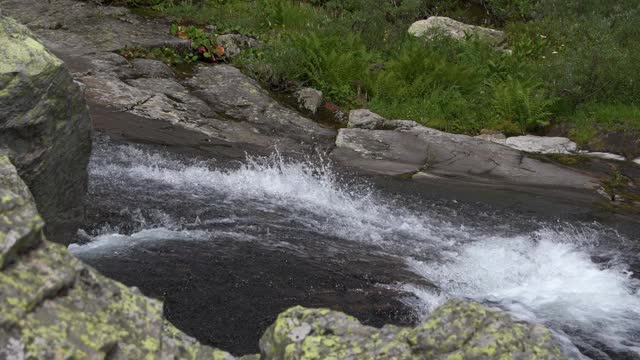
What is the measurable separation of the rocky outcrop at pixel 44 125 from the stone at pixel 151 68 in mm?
8517

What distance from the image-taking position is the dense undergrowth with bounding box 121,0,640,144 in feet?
51.3

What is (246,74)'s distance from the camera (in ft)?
53.1

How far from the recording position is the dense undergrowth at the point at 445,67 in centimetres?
1563

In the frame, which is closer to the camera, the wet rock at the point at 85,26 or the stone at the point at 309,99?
the stone at the point at 309,99

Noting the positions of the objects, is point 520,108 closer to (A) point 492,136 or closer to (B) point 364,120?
(A) point 492,136

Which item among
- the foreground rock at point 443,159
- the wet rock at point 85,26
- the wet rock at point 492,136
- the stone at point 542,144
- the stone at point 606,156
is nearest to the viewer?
the foreground rock at point 443,159

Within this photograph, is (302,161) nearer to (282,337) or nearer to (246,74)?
(246,74)

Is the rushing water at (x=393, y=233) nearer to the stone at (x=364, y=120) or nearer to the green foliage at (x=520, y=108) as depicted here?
the stone at (x=364, y=120)

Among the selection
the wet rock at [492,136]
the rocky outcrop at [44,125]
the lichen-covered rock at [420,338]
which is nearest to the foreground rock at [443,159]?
the wet rock at [492,136]

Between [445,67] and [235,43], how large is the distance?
5.62m

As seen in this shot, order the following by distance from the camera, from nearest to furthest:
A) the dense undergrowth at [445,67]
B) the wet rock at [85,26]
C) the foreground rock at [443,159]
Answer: the foreground rock at [443,159]
the dense undergrowth at [445,67]
the wet rock at [85,26]

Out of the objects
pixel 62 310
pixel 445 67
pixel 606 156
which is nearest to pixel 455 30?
pixel 445 67

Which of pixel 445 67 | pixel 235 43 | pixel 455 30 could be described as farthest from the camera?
pixel 455 30

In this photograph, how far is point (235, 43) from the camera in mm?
17688
